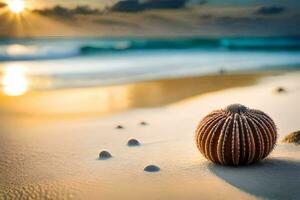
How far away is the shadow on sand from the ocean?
921cm

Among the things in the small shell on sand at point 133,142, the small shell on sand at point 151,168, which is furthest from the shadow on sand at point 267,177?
the small shell on sand at point 133,142

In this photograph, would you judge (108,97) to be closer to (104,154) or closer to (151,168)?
(104,154)

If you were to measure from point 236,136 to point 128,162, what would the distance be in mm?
1348

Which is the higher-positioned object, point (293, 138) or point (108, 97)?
point (108, 97)

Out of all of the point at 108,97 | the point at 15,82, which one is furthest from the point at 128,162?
the point at 15,82

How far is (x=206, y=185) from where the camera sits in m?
4.77

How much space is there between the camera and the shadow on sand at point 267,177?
14.8 ft

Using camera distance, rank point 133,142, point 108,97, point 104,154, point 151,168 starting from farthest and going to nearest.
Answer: point 108,97, point 133,142, point 104,154, point 151,168

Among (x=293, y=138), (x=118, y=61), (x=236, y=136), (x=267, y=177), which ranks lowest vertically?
(x=267, y=177)

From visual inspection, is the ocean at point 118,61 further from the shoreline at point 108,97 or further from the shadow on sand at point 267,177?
the shadow on sand at point 267,177

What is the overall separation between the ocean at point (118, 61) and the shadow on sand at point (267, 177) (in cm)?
921

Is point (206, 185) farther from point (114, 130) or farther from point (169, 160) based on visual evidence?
point (114, 130)

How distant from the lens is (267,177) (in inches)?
193

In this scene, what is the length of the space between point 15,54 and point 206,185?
23.8 meters
